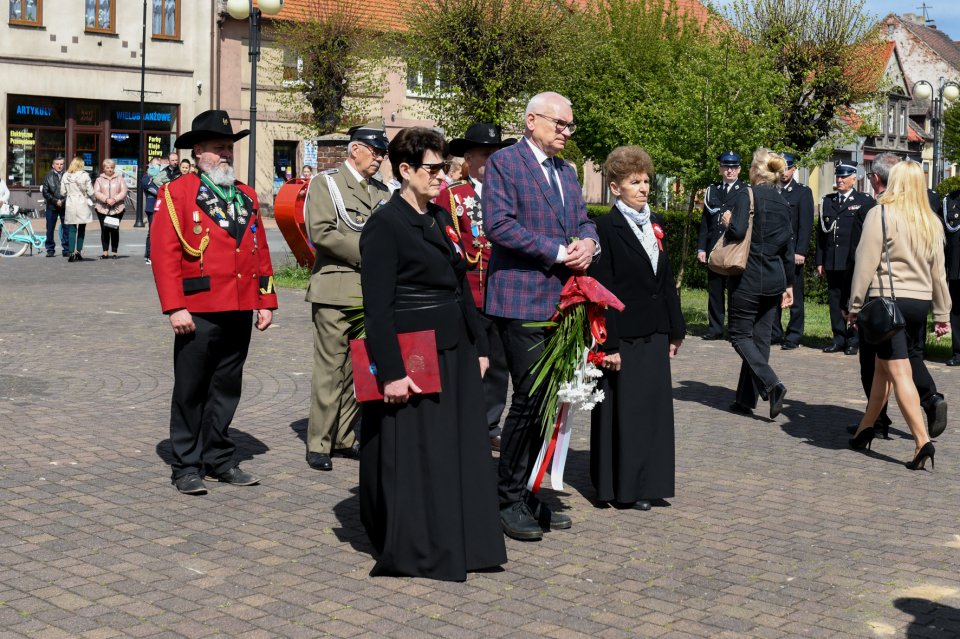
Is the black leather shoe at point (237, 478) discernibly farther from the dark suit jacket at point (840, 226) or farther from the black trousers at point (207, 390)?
the dark suit jacket at point (840, 226)

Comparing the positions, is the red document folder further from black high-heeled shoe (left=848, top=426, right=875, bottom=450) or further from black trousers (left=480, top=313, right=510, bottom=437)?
black high-heeled shoe (left=848, top=426, right=875, bottom=450)

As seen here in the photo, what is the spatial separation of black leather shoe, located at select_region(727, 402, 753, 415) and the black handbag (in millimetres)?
1888

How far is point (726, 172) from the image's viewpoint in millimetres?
12820

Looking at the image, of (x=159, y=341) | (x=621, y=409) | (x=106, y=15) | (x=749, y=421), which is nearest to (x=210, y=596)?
(x=621, y=409)

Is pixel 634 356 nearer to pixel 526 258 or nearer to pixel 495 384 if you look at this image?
pixel 526 258

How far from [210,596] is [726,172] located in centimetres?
893

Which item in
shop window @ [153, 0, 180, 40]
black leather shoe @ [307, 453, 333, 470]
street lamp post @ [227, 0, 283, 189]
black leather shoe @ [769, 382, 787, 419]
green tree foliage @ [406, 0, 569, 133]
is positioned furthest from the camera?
shop window @ [153, 0, 180, 40]

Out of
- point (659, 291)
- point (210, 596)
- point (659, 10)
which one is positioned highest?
point (659, 10)

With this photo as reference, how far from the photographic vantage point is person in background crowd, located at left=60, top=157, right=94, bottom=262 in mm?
22469

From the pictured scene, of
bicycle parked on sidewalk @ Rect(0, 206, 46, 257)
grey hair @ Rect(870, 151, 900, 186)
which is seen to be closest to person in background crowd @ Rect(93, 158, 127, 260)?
A: bicycle parked on sidewalk @ Rect(0, 206, 46, 257)

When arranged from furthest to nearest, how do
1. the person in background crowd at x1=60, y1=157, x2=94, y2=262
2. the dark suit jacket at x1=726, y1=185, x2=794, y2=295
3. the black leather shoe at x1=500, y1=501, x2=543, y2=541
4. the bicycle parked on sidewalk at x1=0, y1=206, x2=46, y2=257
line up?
the bicycle parked on sidewalk at x1=0, y1=206, x2=46, y2=257, the person in background crowd at x1=60, y1=157, x2=94, y2=262, the dark suit jacket at x1=726, y1=185, x2=794, y2=295, the black leather shoe at x1=500, y1=501, x2=543, y2=541

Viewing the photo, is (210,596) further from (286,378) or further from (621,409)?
(286,378)

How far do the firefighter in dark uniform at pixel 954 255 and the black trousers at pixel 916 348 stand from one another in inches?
166

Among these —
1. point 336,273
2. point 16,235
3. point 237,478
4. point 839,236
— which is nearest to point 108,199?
point 16,235
